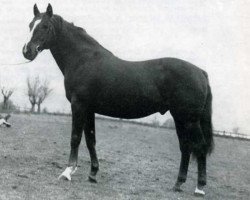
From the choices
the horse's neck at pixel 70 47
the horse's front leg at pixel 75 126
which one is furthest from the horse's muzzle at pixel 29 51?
the horse's front leg at pixel 75 126

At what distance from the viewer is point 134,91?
23.2 feet

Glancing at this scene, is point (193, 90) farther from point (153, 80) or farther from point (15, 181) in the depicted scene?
point (15, 181)

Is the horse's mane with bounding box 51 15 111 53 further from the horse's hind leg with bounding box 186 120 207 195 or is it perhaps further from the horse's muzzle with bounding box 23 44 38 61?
the horse's hind leg with bounding box 186 120 207 195

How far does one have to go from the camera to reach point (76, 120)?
7102 mm

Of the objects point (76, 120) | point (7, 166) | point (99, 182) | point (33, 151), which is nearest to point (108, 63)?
point (76, 120)

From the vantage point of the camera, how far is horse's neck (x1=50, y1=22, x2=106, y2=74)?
753cm

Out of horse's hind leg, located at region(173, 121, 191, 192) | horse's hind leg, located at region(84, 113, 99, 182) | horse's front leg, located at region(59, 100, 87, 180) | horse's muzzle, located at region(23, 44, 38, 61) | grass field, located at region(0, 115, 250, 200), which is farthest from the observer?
horse's hind leg, located at region(84, 113, 99, 182)

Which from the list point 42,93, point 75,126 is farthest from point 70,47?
point 42,93

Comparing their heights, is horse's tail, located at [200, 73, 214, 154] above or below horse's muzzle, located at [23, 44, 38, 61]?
below

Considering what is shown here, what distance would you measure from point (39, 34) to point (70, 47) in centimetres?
67

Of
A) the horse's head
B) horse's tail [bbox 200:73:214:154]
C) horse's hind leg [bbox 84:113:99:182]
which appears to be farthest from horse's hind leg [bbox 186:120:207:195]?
the horse's head

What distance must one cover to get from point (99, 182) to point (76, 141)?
909mm

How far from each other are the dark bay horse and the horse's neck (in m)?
0.14

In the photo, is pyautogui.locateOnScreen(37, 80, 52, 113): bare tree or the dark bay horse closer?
the dark bay horse
